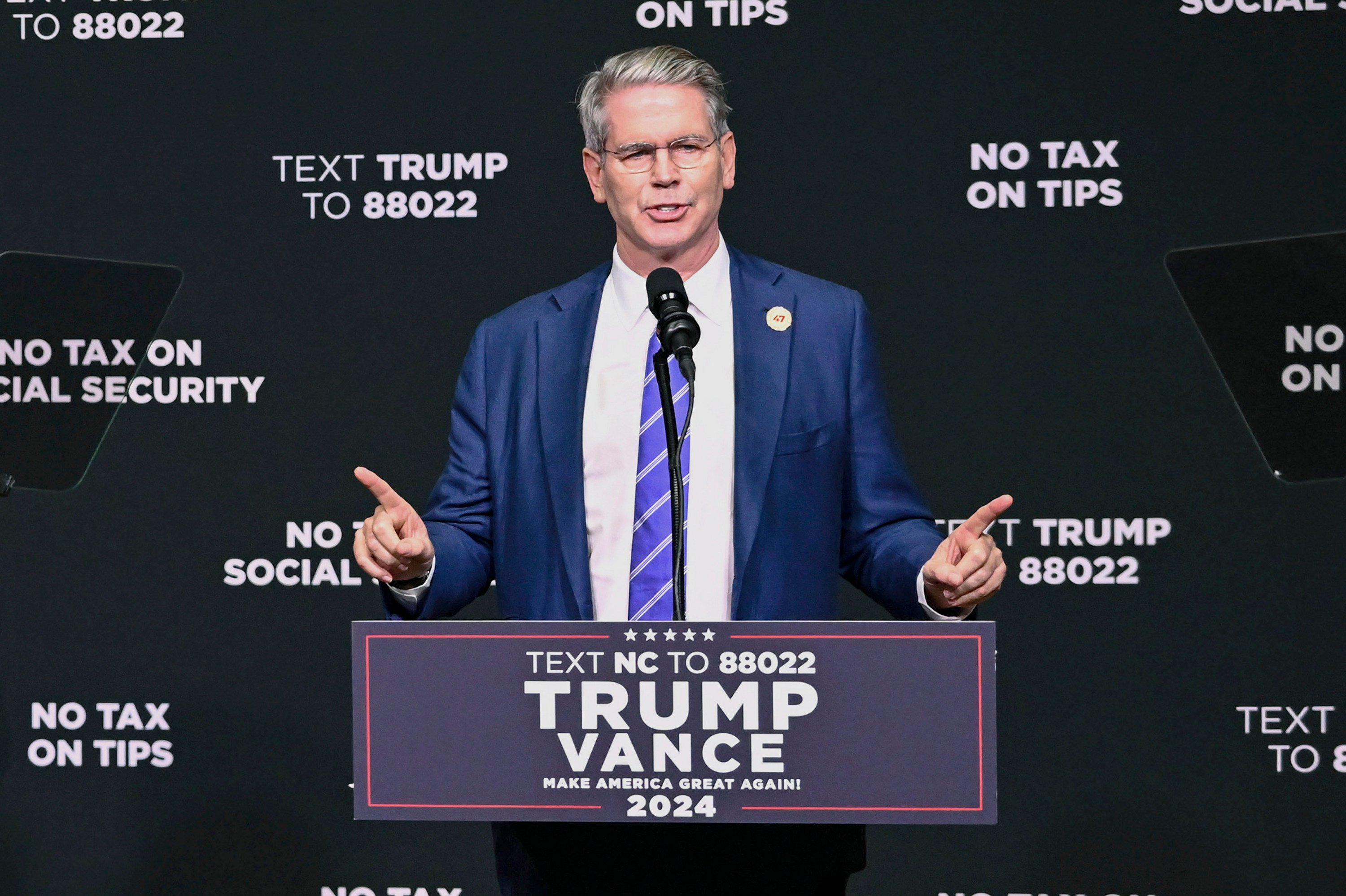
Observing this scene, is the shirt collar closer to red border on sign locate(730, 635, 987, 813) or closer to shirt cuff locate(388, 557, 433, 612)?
shirt cuff locate(388, 557, 433, 612)

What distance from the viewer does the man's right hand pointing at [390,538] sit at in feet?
5.09

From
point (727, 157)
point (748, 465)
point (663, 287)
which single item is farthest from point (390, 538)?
point (727, 157)

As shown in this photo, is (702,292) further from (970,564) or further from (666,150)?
(970,564)

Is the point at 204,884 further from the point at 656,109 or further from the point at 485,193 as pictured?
the point at 656,109

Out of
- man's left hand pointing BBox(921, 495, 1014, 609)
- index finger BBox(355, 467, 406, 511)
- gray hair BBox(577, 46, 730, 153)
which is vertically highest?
gray hair BBox(577, 46, 730, 153)

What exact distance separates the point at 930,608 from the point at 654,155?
2.38 ft

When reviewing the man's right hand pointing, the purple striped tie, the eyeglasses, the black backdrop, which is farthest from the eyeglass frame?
the black backdrop

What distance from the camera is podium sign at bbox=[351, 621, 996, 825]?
1370 millimetres

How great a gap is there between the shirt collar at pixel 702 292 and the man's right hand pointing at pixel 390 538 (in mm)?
557

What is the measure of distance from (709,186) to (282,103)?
4.89 feet

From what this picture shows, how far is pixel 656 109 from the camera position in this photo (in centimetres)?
192

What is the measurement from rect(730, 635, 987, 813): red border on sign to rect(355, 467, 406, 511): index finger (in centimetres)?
42

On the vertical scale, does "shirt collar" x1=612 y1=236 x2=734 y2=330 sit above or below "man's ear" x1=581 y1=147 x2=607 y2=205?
below

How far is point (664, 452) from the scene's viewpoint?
1.88 meters
